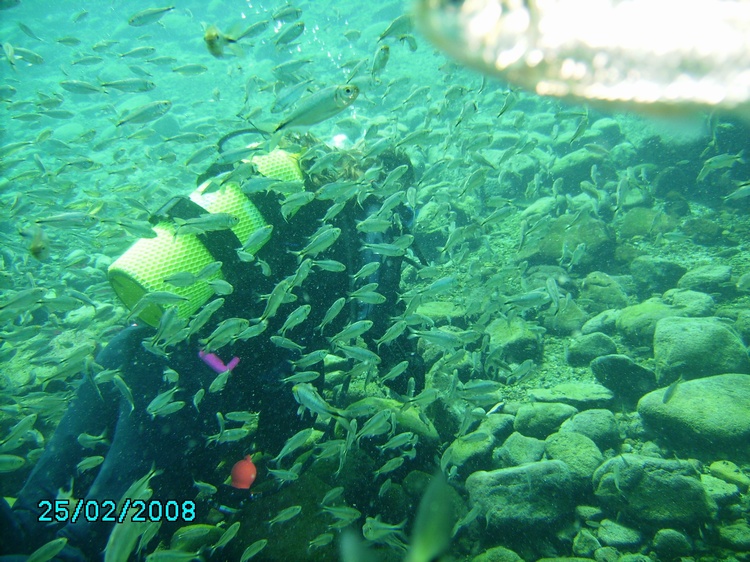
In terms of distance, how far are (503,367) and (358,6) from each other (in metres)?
31.5

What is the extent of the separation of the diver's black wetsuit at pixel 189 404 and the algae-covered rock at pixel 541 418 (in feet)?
4.31

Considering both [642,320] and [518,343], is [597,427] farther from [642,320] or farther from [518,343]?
[642,320]

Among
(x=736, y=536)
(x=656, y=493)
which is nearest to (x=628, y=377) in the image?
(x=656, y=493)

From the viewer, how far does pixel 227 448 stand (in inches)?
139

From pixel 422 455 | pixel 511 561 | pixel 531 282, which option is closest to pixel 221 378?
pixel 422 455

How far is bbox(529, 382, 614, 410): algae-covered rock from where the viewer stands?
13.7ft

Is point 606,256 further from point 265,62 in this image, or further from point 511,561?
point 265,62

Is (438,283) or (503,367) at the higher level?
(438,283)

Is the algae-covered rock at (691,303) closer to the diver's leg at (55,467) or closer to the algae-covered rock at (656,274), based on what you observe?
the algae-covered rock at (656,274)

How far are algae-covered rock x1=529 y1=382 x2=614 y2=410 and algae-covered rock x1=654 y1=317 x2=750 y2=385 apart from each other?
71 centimetres

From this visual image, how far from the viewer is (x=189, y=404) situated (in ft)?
11.1

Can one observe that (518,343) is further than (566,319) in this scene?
No

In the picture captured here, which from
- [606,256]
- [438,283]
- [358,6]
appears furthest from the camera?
[358,6]

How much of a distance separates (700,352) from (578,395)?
1.48 metres
